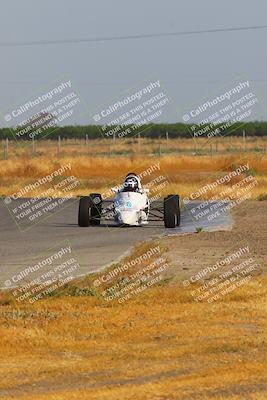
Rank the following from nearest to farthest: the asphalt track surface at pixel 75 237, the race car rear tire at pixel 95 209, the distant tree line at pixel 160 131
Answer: the asphalt track surface at pixel 75 237 < the race car rear tire at pixel 95 209 < the distant tree line at pixel 160 131

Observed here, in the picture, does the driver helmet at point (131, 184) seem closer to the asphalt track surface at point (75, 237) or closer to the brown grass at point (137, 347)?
the asphalt track surface at point (75, 237)

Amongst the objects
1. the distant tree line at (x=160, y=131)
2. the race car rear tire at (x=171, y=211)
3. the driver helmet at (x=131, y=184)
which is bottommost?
the race car rear tire at (x=171, y=211)

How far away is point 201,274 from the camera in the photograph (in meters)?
20.0

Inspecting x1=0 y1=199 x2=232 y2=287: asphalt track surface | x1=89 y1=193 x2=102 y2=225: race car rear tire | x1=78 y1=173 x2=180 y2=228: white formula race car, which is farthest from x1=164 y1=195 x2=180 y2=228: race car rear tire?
x1=89 y1=193 x2=102 y2=225: race car rear tire

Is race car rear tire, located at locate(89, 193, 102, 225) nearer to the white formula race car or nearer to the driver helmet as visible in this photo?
the white formula race car

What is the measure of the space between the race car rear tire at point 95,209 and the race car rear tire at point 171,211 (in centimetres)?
214

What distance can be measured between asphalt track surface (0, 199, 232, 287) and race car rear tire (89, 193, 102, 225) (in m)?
0.29

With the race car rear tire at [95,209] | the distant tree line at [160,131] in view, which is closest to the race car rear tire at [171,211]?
the race car rear tire at [95,209]

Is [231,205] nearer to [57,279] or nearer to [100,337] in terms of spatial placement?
[57,279]

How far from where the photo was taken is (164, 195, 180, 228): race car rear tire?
3322 centimetres

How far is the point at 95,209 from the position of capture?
34.6m

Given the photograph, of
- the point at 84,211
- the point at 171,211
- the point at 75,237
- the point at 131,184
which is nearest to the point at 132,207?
the point at 131,184

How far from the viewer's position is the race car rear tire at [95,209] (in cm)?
3425

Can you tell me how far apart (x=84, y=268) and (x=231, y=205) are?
69.7 feet
